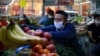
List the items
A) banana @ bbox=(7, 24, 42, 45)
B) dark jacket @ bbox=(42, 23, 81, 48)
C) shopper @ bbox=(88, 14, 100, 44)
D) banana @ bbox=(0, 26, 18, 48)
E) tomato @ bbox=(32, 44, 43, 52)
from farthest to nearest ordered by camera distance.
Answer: shopper @ bbox=(88, 14, 100, 44), dark jacket @ bbox=(42, 23, 81, 48), banana @ bbox=(0, 26, 18, 48), banana @ bbox=(7, 24, 42, 45), tomato @ bbox=(32, 44, 43, 52)

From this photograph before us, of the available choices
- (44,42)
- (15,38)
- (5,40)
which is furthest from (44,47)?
(5,40)

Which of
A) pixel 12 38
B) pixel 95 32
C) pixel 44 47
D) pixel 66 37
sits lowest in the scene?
pixel 95 32

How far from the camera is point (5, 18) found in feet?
14.6

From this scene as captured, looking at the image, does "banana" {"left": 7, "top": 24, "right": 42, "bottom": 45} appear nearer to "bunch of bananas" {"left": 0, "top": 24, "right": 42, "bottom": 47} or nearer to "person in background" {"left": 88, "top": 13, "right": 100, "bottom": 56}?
"bunch of bananas" {"left": 0, "top": 24, "right": 42, "bottom": 47}

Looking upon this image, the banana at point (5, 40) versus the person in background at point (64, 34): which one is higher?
the banana at point (5, 40)

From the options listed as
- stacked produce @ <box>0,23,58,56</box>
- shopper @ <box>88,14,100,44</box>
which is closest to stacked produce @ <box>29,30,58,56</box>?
stacked produce @ <box>0,23,58,56</box>

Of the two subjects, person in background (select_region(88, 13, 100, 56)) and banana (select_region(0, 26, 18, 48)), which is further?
person in background (select_region(88, 13, 100, 56))

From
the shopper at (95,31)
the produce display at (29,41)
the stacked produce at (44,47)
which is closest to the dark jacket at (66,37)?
the stacked produce at (44,47)

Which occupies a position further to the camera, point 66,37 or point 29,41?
point 66,37

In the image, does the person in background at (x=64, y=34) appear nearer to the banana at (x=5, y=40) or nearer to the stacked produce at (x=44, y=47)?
the stacked produce at (x=44, y=47)

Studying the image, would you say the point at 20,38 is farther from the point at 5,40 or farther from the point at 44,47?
the point at 44,47

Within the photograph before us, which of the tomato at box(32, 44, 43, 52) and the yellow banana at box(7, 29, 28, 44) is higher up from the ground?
the yellow banana at box(7, 29, 28, 44)

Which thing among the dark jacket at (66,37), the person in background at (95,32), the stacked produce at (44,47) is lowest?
the person in background at (95,32)

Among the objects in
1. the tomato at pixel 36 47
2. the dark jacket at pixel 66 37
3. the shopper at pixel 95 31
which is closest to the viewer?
the tomato at pixel 36 47
